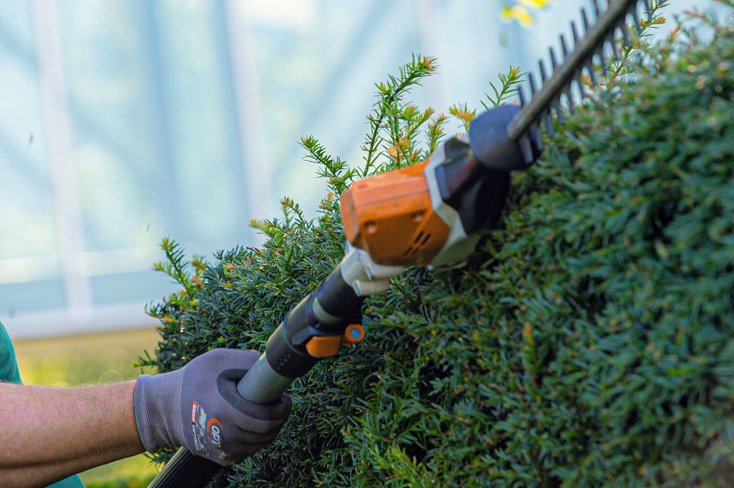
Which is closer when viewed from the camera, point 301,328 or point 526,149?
point 526,149

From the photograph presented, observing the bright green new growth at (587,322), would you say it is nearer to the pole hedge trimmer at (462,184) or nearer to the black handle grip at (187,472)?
the pole hedge trimmer at (462,184)

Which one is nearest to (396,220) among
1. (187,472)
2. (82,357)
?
(187,472)

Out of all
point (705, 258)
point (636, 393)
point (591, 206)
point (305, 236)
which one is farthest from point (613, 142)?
point (305, 236)

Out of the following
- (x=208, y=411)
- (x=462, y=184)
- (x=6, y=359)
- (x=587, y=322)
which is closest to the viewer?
(x=587, y=322)

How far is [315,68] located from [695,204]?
206 inches

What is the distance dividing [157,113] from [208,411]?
4.77 meters

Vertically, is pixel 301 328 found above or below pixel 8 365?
above

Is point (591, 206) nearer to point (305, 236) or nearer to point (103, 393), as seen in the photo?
point (305, 236)

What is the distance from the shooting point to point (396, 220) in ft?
A: 3.74

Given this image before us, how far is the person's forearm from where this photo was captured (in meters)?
1.85

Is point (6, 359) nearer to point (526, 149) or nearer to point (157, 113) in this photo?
point (526, 149)

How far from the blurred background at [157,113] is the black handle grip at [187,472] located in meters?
4.09

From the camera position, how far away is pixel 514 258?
3.66 feet

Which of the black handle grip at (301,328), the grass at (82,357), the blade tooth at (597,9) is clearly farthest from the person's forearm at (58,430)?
the grass at (82,357)
